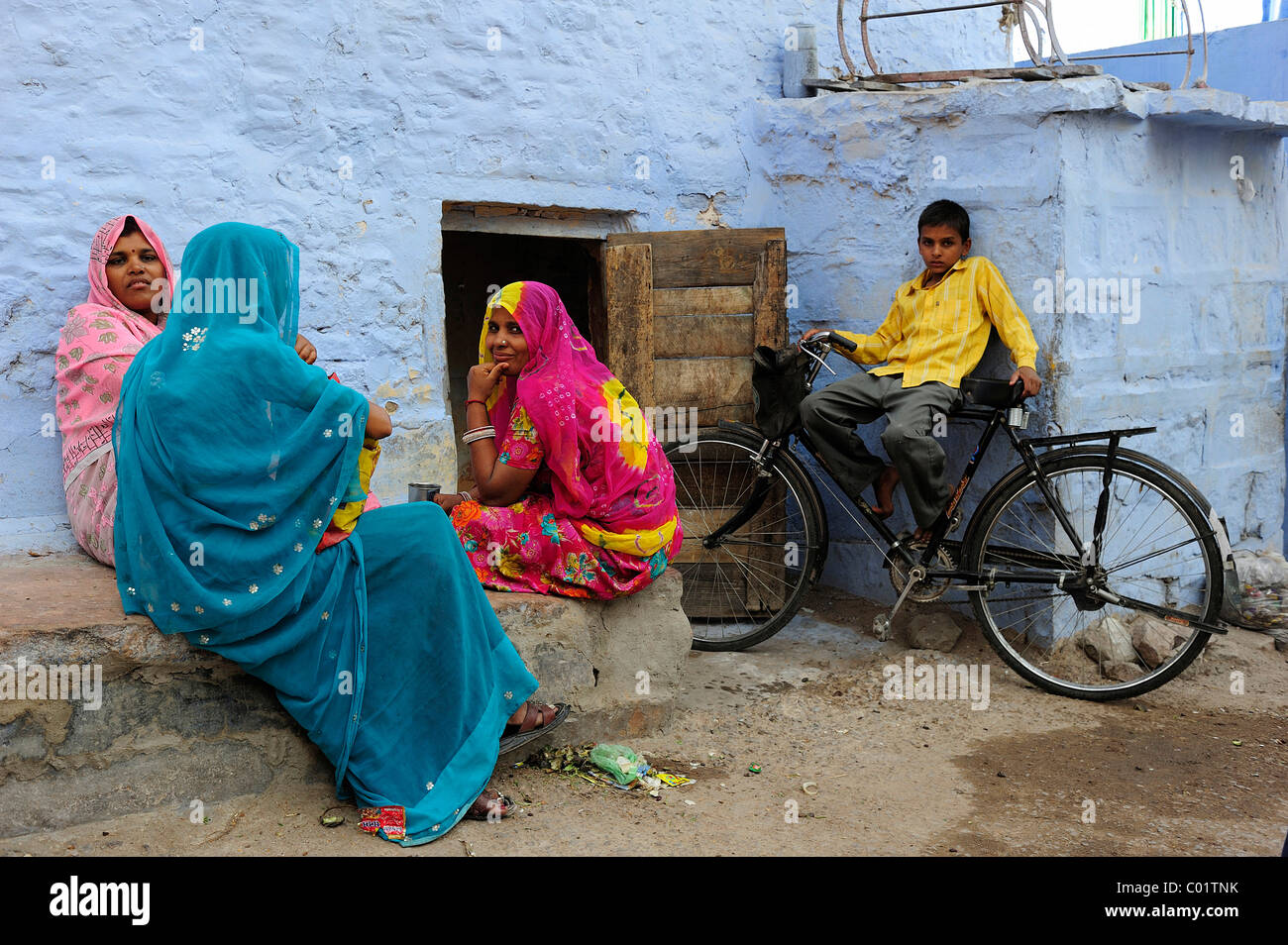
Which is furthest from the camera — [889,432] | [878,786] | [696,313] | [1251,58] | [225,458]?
[1251,58]

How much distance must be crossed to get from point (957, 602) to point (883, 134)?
215 centimetres

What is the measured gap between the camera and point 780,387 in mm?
4559

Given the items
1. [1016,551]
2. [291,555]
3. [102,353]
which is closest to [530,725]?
[291,555]

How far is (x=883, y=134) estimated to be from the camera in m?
4.92

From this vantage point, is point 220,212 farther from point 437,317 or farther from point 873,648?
point 873,648

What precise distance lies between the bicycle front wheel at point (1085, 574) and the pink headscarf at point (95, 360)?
10.3 feet

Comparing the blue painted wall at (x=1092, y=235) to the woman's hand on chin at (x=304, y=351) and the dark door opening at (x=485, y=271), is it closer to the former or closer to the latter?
the dark door opening at (x=485, y=271)

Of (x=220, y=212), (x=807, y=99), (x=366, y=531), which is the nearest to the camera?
(x=366, y=531)

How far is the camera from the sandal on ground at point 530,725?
3.22 m

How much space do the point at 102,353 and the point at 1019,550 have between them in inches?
133

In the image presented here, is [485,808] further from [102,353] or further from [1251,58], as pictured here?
[1251,58]

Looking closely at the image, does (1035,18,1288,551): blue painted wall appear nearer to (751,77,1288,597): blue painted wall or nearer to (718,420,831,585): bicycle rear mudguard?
(751,77,1288,597): blue painted wall

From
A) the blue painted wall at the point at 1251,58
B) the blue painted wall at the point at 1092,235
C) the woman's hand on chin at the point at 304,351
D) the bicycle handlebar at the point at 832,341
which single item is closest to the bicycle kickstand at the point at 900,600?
the blue painted wall at the point at 1092,235

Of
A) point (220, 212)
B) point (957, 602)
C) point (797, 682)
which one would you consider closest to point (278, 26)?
point (220, 212)
